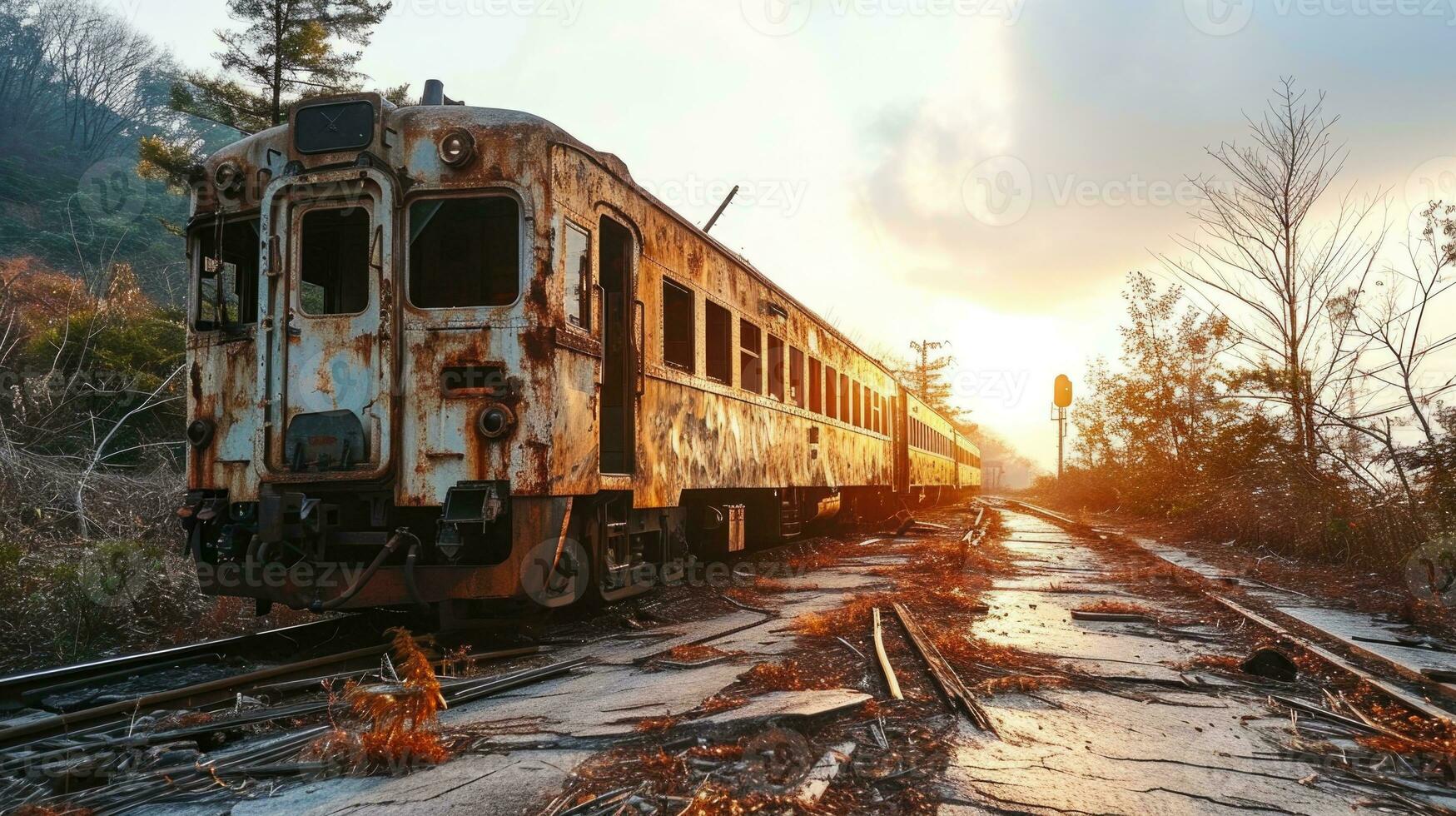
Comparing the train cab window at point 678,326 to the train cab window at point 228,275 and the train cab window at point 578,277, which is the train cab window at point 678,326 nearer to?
the train cab window at point 578,277

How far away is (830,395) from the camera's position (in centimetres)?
1333

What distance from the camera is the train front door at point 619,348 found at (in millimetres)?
6723

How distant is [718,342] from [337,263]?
12.1ft

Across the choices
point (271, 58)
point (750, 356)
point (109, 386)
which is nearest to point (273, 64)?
point (271, 58)

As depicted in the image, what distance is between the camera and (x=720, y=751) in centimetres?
337

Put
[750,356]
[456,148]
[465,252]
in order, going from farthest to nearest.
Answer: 1. [750,356]
2. [465,252]
3. [456,148]

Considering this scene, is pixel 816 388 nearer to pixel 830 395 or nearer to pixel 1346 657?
pixel 830 395

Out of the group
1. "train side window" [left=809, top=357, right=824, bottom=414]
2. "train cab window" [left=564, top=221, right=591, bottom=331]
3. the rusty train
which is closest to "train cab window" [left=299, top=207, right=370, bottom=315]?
the rusty train

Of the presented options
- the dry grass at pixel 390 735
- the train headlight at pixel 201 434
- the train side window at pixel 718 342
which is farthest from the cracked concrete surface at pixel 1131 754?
the train headlight at pixel 201 434

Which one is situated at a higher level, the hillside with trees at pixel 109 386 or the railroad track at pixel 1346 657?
the hillside with trees at pixel 109 386

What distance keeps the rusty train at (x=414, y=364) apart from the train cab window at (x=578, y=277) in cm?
2

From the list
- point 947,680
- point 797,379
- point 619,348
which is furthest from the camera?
point 797,379

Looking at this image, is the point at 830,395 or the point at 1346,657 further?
the point at 830,395

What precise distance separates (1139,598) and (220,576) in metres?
7.30
